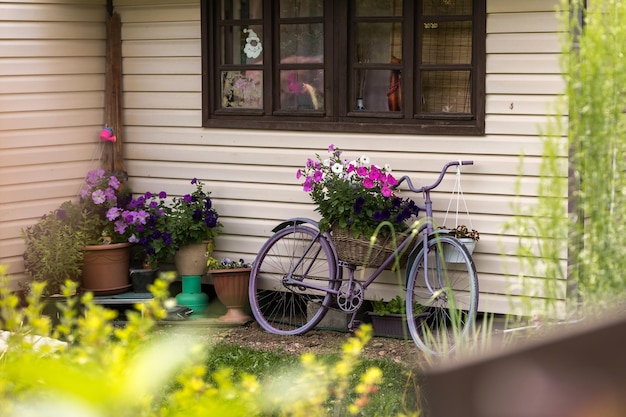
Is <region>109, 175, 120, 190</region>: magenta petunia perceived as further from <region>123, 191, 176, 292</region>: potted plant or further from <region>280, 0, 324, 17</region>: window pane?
<region>280, 0, 324, 17</region>: window pane

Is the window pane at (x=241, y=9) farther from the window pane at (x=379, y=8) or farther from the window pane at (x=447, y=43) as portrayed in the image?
the window pane at (x=447, y=43)

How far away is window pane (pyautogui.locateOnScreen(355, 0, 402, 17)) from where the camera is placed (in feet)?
24.5

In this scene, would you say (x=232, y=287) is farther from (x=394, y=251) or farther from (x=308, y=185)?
(x=394, y=251)

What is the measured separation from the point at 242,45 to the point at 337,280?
2.04 metres

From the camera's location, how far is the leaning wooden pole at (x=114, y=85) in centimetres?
868

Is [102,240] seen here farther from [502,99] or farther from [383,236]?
[502,99]

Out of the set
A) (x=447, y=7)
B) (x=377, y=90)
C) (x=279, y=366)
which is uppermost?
(x=447, y=7)

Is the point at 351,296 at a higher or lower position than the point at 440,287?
lower

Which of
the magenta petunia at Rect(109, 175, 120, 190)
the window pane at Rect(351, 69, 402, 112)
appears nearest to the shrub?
the window pane at Rect(351, 69, 402, 112)

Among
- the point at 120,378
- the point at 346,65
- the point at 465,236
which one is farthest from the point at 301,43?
the point at 120,378

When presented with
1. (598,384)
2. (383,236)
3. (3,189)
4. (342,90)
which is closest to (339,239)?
(383,236)

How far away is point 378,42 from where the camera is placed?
24.9ft

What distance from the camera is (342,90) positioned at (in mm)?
7723

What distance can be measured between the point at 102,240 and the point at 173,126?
1.09m
